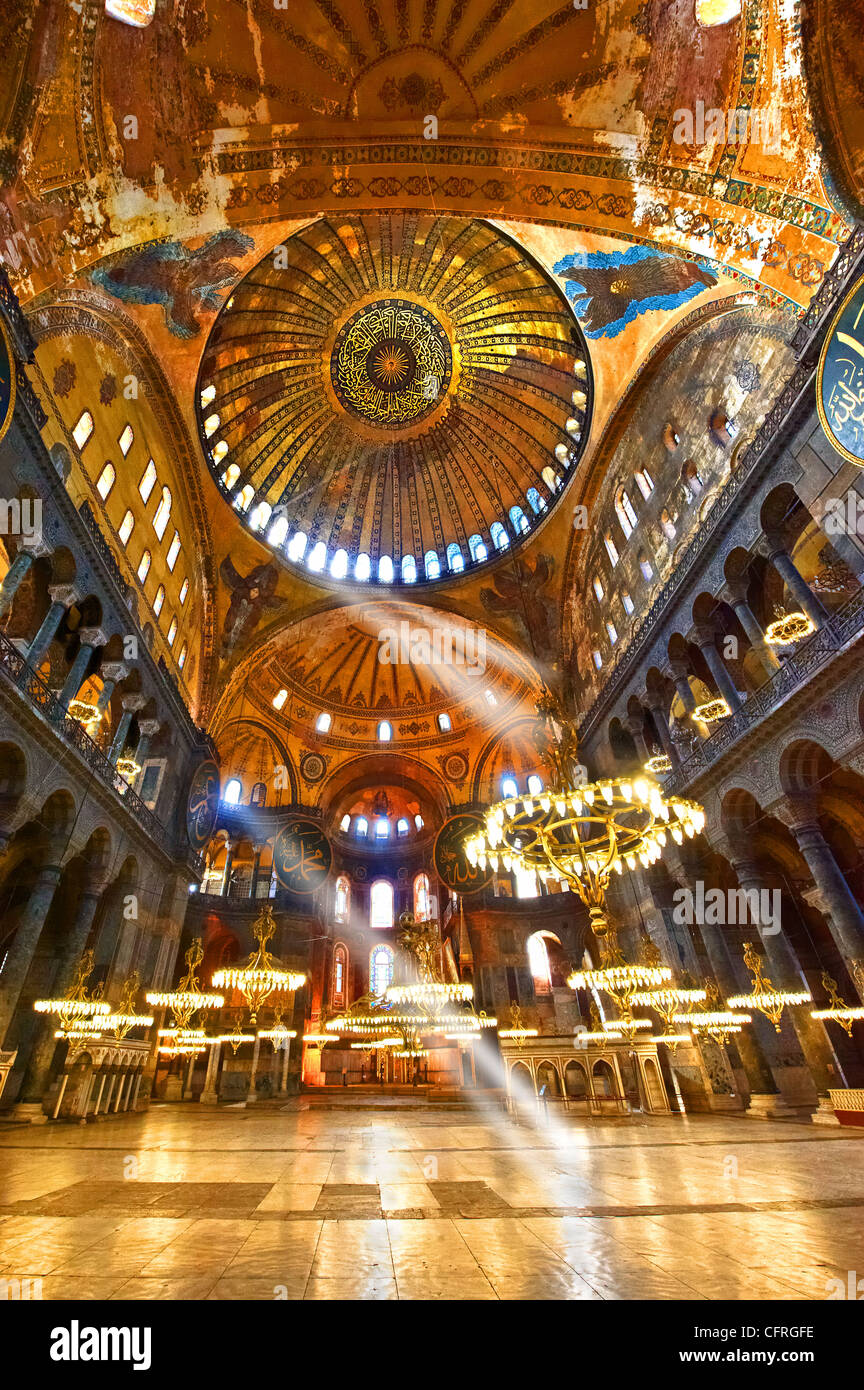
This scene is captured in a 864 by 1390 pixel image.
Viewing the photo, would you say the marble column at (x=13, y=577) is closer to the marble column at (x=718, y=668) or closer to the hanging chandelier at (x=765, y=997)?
the marble column at (x=718, y=668)

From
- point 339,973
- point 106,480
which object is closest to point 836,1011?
point 106,480

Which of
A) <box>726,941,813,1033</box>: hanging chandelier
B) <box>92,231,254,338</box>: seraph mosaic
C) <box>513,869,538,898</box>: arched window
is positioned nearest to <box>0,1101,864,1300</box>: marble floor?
<box>726,941,813,1033</box>: hanging chandelier

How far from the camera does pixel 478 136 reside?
10.2 m

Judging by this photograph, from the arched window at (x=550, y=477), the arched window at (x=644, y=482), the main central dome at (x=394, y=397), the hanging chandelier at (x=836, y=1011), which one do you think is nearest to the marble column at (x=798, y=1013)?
the hanging chandelier at (x=836, y=1011)

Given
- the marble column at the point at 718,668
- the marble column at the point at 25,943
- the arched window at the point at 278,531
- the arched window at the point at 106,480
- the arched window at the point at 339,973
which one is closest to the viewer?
the marble column at the point at 25,943

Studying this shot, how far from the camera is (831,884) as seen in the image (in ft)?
30.6

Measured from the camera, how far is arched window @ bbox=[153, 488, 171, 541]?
15173 millimetres

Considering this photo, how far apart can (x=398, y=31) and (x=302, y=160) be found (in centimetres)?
256

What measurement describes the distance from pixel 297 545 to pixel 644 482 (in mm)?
11987

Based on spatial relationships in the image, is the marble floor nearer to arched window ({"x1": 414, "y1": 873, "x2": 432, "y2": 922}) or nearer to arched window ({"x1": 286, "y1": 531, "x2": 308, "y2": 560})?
arched window ({"x1": 286, "y1": 531, "x2": 308, "y2": 560})

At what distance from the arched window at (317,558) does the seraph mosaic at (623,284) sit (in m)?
11.5

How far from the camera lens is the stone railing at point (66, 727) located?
30.7 feet

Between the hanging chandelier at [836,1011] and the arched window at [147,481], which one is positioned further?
the arched window at [147,481]
